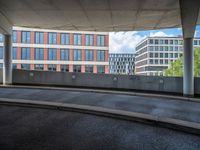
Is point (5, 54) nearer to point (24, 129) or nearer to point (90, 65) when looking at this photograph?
point (24, 129)

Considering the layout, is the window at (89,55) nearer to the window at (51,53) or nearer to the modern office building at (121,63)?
the window at (51,53)

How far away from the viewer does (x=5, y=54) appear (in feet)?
48.5

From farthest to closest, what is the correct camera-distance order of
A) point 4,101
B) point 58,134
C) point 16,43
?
point 16,43
point 4,101
point 58,134

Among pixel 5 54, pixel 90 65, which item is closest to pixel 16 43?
pixel 90 65

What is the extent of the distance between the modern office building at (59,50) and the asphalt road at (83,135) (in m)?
47.8

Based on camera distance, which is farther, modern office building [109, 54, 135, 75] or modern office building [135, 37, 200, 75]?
modern office building [109, 54, 135, 75]

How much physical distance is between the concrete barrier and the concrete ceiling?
13.7ft

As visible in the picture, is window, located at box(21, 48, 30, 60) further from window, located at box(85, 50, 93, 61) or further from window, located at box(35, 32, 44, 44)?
window, located at box(85, 50, 93, 61)

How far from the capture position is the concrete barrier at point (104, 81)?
40.2 ft

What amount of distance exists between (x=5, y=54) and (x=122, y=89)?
9.87 metres

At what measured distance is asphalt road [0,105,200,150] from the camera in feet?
12.4

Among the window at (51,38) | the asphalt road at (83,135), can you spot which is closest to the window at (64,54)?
the window at (51,38)

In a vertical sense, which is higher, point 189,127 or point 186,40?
point 186,40

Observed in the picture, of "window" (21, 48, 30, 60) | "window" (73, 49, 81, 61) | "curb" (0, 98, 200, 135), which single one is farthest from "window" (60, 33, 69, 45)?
"curb" (0, 98, 200, 135)
